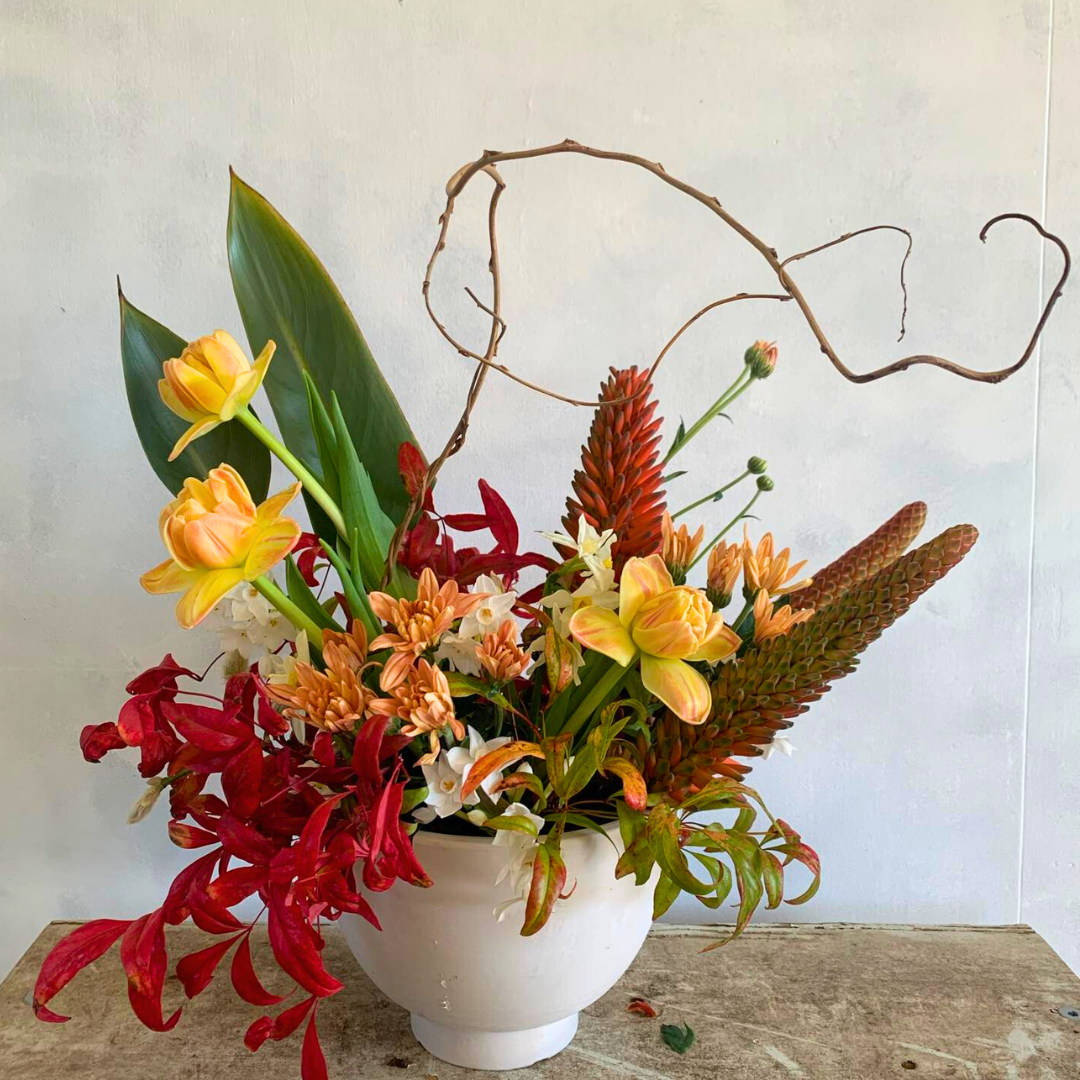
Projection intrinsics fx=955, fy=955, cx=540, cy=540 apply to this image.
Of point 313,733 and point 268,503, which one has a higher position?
point 268,503

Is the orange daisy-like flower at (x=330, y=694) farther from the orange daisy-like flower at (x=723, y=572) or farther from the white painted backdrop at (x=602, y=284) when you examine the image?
the white painted backdrop at (x=602, y=284)

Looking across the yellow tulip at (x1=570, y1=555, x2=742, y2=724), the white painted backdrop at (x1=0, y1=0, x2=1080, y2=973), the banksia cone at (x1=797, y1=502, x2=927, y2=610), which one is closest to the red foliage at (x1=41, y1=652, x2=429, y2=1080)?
the yellow tulip at (x1=570, y1=555, x2=742, y2=724)

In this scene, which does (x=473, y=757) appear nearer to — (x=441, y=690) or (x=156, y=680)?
(x=441, y=690)

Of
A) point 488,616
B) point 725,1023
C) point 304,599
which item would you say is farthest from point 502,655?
point 725,1023

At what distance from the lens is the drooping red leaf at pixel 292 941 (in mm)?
409

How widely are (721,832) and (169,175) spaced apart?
632mm

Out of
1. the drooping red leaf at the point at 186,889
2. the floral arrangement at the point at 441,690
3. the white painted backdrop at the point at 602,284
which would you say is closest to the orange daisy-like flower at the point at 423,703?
the floral arrangement at the point at 441,690

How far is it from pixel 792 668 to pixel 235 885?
26cm

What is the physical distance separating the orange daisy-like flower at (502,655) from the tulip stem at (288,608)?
87 millimetres

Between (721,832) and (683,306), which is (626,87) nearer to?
(683,306)

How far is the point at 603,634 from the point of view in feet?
1.38

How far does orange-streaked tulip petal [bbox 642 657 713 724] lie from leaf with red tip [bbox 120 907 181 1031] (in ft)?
0.80

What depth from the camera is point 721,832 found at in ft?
1.57

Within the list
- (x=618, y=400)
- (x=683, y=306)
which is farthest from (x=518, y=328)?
(x=618, y=400)
